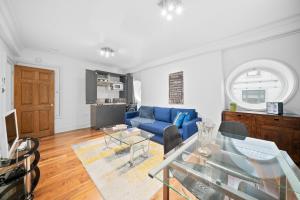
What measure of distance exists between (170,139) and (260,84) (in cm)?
267

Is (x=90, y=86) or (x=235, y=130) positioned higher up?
(x=90, y=86)

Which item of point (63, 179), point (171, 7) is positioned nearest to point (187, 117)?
point (171, 7)

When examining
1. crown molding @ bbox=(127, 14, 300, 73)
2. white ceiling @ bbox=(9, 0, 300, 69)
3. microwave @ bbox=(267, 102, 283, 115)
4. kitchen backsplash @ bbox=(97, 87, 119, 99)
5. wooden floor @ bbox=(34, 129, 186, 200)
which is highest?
white ceiling @ bbox=(9, 0, 300, 69)

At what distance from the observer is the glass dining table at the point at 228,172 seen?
0.83 m

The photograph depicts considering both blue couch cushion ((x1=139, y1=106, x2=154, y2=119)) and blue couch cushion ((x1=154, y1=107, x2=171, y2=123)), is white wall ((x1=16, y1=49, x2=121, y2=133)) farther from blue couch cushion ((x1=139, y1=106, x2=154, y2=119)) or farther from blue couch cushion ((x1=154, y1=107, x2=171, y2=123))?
blue couch cushion ((x1=154, y1=107, x2=171, y2=123))

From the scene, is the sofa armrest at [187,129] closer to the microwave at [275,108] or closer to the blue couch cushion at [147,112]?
the microwave at [275,108]

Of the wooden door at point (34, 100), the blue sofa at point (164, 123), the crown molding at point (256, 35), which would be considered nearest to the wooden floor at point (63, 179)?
the wooden door at point (34, 100)

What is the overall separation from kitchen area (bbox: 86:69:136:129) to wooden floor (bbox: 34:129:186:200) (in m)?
1.76

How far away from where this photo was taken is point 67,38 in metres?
2.82

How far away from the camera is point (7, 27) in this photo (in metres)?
2.23

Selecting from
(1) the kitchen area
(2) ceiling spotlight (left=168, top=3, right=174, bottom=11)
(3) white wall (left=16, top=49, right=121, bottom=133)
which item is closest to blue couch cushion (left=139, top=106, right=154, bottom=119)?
(1) the kitchen area

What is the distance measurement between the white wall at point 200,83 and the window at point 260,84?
299mm

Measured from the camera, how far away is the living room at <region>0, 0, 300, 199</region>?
111 cm

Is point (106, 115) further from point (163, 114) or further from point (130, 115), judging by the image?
point (163, 114)
